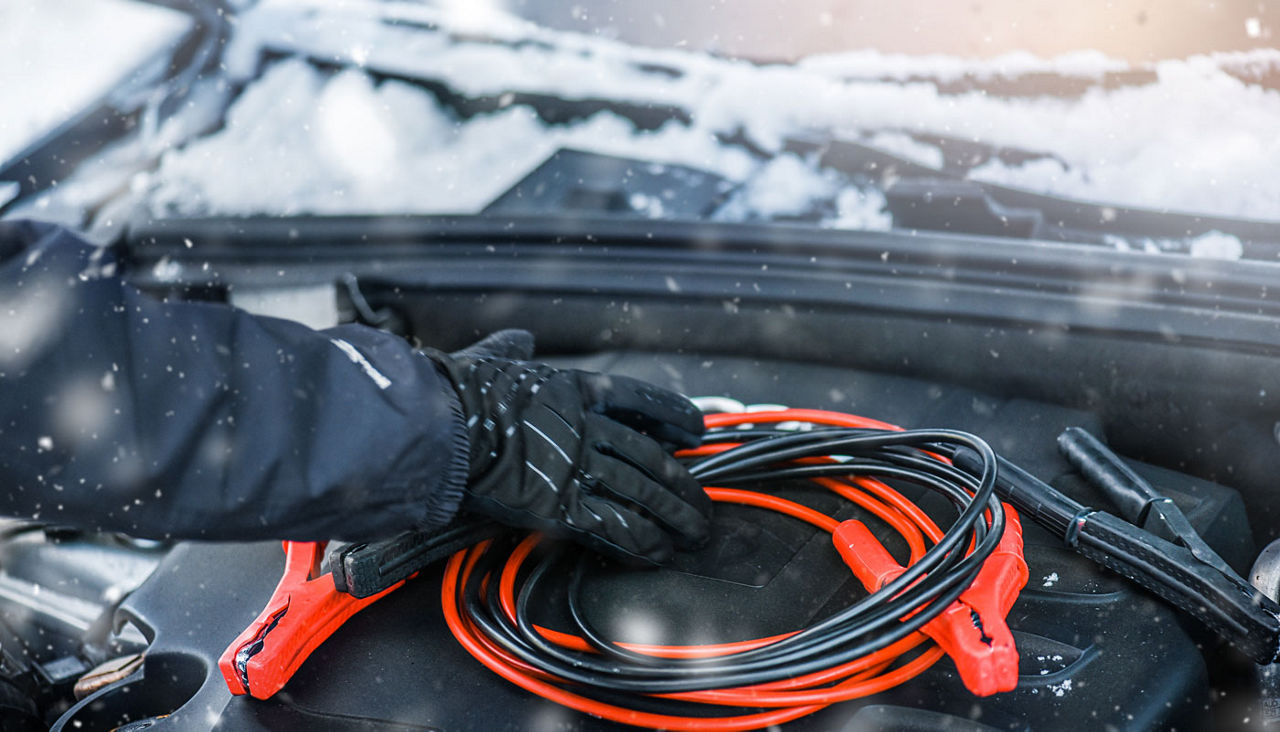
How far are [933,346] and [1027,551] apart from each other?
13.7 inches

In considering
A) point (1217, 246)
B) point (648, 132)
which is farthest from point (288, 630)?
point (1217, 246)

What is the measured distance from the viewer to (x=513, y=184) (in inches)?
60.6

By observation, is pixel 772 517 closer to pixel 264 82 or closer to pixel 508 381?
pixel 508 381

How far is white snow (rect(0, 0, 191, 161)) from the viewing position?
1487mm

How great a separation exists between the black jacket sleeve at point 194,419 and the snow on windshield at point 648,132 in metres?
0.69

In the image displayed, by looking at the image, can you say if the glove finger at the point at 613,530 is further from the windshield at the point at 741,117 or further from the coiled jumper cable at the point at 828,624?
the windshield at the point at 741,117

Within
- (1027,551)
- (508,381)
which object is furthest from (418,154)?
(1027,551)

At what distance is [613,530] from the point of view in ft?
2.98

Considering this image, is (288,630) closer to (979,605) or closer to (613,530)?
(613,530)

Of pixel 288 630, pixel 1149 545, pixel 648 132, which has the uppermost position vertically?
pixel 648 132

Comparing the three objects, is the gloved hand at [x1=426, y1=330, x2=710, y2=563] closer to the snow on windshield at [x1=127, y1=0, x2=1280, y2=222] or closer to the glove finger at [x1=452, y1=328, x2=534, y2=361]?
the glove finger at [x1=452, y1=328, x2=534, y2=361]

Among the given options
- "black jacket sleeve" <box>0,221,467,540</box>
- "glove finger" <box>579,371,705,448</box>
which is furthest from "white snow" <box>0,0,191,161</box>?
"glove finger" <box>579,371,705,448</box>

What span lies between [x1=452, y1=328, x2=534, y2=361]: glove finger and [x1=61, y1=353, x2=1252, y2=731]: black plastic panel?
11.3 inches

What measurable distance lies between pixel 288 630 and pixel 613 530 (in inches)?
11.8
